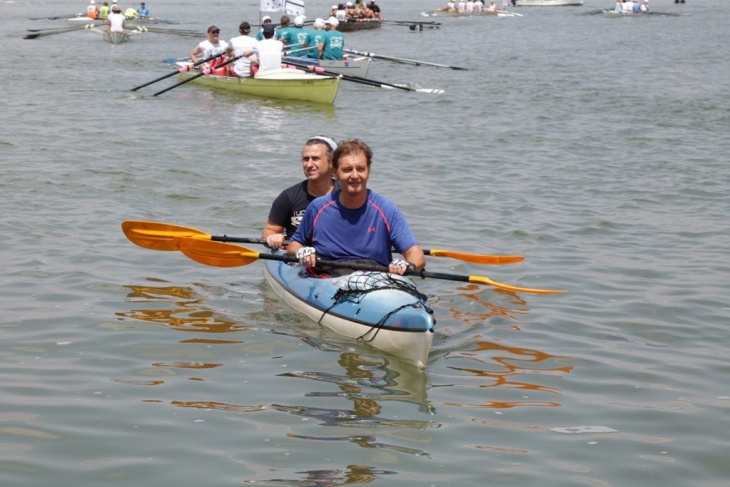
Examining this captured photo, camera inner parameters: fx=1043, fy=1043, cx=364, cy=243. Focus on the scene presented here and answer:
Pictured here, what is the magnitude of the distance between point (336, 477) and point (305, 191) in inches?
147

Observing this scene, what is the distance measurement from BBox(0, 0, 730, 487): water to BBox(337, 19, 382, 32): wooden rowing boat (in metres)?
24.8

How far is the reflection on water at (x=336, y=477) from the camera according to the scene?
5066 millimetres

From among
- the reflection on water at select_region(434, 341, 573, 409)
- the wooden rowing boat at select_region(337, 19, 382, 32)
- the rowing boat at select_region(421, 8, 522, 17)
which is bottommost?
the reflection on water at select_region(434, 341, 573, 409)

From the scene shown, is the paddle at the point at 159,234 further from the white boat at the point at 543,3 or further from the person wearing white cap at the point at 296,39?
the white boat at the point at 543,3

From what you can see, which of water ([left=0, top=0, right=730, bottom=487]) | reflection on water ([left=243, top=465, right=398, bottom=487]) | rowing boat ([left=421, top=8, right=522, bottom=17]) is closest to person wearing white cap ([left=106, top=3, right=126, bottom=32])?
water ([left=0, top=0, right=730, bottom=487])

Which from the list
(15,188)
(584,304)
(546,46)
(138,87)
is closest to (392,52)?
(546,46)

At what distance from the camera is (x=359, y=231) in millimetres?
7492

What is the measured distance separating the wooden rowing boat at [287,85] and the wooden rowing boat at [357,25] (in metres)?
23.0

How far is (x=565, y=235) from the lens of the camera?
36.9 feet

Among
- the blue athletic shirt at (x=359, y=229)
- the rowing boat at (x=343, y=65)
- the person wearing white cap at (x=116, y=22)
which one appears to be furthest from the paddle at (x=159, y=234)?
the person wearing white cap at (x=116, y=22)

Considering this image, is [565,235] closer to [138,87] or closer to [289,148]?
[289,148]

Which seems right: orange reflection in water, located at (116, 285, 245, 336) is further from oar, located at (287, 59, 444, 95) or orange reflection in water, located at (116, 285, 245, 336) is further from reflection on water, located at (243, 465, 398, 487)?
oar, located at (287, 59, 444, 95)

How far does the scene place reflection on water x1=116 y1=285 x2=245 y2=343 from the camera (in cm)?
785

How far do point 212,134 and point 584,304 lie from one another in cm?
1066
